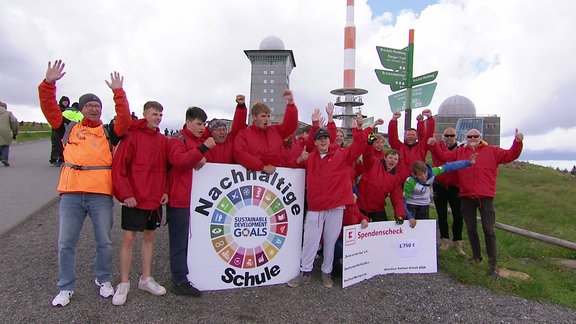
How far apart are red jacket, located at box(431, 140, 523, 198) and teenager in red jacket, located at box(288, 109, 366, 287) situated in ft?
6.26

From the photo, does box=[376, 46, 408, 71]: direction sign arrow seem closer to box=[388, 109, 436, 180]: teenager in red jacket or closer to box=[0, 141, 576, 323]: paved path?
box=[388, 109, 436, 180]: teenager in red jacket

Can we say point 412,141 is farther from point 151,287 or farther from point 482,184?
point 151,287

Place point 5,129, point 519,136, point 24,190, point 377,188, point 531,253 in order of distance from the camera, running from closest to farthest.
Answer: point 519,136, point 377,188, point 531,253, point 24,190, point 5,129

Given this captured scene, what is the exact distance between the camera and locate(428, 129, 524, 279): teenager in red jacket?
4.99 meters

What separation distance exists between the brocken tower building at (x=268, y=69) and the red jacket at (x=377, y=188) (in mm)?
74967

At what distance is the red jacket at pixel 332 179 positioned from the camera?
4480 millimetres

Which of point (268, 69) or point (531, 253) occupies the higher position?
point (268, 69)

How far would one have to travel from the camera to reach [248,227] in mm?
4547

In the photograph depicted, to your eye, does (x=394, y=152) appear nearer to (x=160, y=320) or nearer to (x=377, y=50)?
(x=160, y=320)

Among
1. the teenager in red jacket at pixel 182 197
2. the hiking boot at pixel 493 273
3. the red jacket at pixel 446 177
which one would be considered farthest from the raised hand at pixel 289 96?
the hiking boot at pixel 493 273

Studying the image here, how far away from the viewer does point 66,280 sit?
3.72 m

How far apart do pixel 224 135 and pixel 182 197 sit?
999 millimetres

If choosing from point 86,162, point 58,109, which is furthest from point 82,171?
point 58,109

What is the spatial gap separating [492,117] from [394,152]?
54.1m
